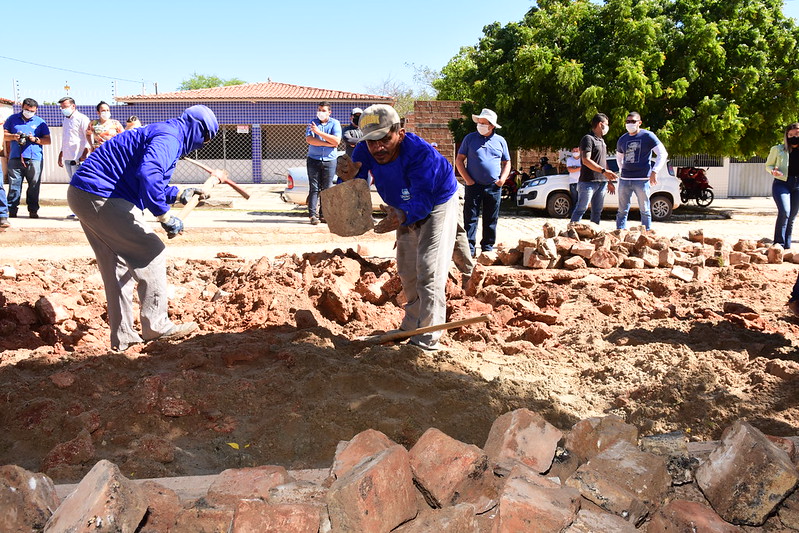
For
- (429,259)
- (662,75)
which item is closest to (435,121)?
(662,75)

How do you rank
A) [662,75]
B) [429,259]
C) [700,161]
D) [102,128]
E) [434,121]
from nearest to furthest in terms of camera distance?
[429,259]
[102,128]
[662,75]
[434,121]
[700,161]

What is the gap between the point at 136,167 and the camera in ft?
15.1

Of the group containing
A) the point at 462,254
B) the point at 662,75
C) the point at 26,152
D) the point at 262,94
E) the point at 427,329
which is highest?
the point at 262,94

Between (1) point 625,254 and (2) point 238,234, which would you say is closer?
(1) point 625,254

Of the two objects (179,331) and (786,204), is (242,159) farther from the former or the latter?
A: (179,331)

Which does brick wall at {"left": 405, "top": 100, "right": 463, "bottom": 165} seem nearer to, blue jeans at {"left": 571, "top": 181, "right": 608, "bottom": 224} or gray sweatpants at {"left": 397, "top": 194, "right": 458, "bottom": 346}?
blue jeans at {"left": 571, "top": 181, "right": 608, "bottom": 224}

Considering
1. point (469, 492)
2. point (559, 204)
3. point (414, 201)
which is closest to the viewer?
point (469, 492)

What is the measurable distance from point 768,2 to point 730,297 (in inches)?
516

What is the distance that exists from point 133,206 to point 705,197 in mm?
16593

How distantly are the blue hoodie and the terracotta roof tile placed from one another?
2218 centimetres

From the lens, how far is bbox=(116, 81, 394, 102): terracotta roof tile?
2752 centimetres

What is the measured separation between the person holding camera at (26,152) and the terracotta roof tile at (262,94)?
54.5ft

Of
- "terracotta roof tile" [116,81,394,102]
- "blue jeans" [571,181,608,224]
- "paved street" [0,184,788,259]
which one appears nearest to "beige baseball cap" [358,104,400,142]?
"paved street" [0,184,788,259]

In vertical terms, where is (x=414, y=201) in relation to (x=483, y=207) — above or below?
above
